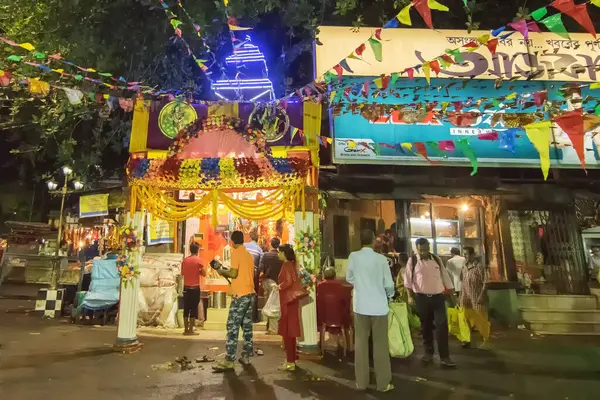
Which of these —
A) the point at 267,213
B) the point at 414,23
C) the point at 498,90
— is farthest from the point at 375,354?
the point at 414,23

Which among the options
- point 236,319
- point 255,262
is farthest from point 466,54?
point 236,319

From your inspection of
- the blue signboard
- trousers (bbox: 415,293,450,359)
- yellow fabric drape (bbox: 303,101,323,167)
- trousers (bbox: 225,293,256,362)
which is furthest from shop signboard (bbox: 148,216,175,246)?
trousers (bbox: 415,293,450,359)

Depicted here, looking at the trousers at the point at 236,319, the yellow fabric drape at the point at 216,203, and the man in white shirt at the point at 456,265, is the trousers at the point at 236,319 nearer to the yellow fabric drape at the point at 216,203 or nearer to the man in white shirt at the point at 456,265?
the yellow fabric drape at the point at 216,203

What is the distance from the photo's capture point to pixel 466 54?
10.8 metres

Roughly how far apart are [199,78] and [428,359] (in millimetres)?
9796

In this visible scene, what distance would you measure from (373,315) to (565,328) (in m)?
7.18

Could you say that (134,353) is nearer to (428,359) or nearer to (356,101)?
(428,359)

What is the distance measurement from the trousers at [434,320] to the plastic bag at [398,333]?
0.34m

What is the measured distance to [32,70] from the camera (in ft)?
30.7

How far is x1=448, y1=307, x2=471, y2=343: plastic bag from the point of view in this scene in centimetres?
771

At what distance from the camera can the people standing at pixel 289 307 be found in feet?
20.1

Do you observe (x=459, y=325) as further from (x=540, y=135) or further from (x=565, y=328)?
(x=540, y=135)

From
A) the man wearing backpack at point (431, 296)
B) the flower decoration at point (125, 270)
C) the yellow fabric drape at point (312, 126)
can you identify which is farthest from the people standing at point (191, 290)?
the man wearing backpack at point (431, 296)

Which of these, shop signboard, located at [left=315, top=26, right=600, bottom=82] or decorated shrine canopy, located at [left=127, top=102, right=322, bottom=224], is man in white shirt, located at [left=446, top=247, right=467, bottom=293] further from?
shop signboard, located at [left=315, top=26, right=600, bottom=82]
